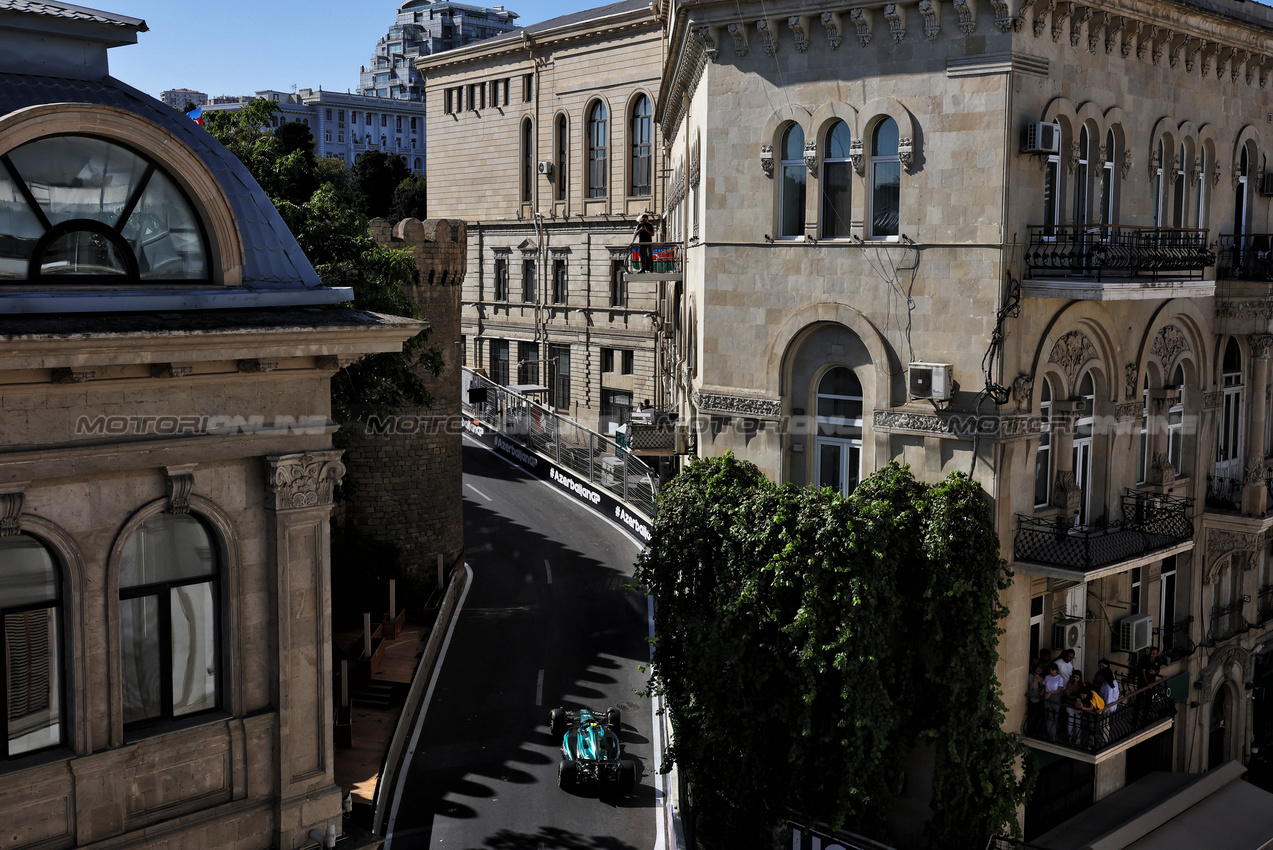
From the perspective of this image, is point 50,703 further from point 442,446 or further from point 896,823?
point 442,446

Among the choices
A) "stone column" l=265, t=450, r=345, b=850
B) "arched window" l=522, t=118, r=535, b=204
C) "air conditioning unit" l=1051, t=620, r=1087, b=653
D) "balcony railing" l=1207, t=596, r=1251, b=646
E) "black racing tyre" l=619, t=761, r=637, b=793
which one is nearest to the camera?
"stone column" l=265, t=450, r=345, b=850

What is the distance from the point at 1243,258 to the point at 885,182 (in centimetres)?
1102

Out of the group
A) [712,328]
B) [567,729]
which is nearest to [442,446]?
[567,729]

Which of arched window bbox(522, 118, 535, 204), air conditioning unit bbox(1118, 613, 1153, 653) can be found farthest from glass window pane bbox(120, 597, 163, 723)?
arched window bbox(522, 118, 535, 204)

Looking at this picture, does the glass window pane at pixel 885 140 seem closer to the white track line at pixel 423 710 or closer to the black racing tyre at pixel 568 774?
the black racing tyre at pixel 568 774

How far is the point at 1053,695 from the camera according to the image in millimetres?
21938

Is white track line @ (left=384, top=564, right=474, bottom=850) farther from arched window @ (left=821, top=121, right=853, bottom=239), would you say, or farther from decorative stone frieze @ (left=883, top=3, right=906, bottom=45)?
decorative stone frieze @ (left=883, top=3, right=906, bottom=45)

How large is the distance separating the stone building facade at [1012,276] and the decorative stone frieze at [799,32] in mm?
39

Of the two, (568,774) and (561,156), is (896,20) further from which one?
(561,156)

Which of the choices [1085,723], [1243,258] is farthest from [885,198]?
[1243,258]

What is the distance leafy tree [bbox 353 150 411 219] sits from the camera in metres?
87.2

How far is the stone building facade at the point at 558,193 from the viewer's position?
2106 inches

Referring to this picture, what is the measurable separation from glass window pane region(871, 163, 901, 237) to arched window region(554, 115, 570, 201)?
37.6m

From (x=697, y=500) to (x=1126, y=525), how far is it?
9137 mm
